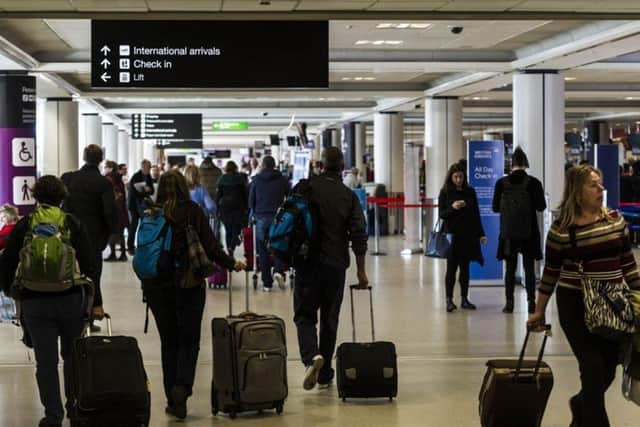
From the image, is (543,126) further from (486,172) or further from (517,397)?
(517,397)

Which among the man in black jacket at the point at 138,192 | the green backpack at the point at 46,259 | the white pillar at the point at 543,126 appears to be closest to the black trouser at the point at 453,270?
the white pillar at the point at 543,126

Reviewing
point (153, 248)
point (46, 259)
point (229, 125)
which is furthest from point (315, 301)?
point (229, 125)

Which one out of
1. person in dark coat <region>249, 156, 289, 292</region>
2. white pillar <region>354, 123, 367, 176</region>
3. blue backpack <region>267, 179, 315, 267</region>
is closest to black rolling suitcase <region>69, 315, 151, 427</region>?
blue backpack <region>267, 179, 315, 267</region>

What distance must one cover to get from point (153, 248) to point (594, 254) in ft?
8.89

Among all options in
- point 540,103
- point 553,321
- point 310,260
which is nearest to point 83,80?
point 540,103

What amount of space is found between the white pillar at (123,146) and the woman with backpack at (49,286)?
111 ft

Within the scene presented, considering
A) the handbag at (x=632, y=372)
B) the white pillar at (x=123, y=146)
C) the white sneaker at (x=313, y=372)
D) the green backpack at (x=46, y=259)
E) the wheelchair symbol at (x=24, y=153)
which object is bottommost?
the white sneaker at (x=313, y=372)

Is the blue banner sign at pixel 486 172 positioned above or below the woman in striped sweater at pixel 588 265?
above

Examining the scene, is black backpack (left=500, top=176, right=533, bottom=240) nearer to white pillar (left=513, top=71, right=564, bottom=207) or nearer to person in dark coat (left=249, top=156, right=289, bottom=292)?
person in dark coat (left=249, top=156, right=289, bottom=292)

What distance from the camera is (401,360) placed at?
942cm

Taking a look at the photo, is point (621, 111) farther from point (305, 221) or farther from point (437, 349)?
point (305, 221)

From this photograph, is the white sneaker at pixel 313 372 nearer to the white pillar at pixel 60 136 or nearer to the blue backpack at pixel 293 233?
the blue backpack at pixel 293 233

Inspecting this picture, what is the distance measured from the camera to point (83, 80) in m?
21.6

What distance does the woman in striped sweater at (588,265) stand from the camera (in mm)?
5695
